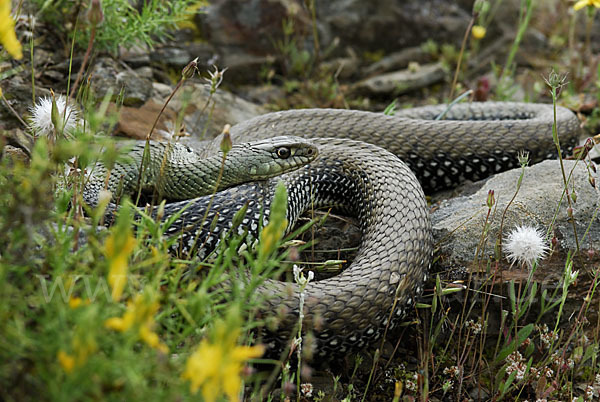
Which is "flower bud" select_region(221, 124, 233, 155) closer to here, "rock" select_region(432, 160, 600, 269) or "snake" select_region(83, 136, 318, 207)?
"snake" select_region(83, 136, 318, 207)

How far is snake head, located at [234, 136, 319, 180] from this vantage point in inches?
185

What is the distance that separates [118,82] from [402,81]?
4.28 m

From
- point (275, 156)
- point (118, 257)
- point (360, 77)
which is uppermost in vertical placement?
point (360, 77)

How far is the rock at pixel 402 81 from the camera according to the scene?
29.1 feet

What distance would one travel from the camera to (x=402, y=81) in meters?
8.97

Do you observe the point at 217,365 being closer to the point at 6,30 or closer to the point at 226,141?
the point at 226,141

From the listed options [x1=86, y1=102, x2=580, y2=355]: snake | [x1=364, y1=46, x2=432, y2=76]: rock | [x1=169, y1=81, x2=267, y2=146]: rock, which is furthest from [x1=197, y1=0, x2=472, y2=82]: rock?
[x1=86, y1=102, x2=580, y2=355]: snake

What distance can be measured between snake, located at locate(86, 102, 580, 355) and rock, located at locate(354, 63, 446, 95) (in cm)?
161

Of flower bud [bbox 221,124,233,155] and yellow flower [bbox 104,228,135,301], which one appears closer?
yellow flower [bbox 104,228,135,301]

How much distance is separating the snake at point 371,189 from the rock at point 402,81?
5.27 ft

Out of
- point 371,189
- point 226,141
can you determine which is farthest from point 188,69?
point 371,189

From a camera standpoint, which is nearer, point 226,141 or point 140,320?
point 140,320

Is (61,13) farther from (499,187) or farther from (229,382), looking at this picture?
(229,382)

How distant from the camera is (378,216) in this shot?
467 centimetres
